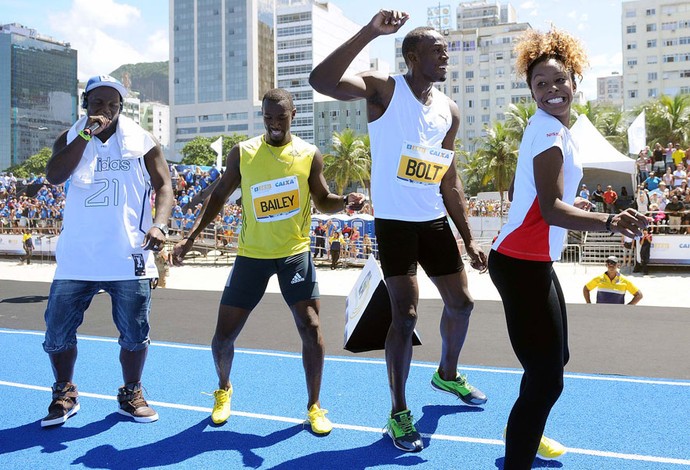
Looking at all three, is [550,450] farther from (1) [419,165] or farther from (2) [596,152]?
(2) [596,152]

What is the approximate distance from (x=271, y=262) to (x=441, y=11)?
5533 inches

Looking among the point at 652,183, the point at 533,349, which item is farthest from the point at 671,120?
the point at 533,349

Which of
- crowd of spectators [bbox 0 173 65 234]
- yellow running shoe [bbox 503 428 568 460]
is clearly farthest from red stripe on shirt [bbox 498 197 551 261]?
crowd of spectators [bbox 0 173 65 234]

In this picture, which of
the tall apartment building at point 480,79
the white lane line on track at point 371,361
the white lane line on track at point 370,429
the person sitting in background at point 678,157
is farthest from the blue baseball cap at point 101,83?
the tall apartment building at point 480,79

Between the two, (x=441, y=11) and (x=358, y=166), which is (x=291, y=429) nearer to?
(x=358, y=166)

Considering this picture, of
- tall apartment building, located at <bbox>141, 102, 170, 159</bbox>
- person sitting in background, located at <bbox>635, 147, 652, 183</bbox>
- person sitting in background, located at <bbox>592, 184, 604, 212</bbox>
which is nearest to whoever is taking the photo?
person sitting in background, located at <bbox>592, 184, 604, 212</bbox>

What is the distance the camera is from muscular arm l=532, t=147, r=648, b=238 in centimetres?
248

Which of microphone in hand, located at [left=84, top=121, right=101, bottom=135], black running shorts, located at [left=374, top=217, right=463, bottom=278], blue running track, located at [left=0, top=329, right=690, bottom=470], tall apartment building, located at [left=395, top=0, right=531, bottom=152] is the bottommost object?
blue running track, located at [left=0, top=329, right=690, bottom=470]

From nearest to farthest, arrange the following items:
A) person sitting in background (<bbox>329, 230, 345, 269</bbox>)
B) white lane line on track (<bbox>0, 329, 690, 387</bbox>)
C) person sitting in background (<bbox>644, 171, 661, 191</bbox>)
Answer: white lane line on track (<bbox>0, 329, 690, 387</bbox>)
person sitting in background (<bbox>644, 171, 661, 191</bbox>)
person sitting in background (<bbox>329, 230, 345, 269</bbox>)

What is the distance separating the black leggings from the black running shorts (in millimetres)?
924

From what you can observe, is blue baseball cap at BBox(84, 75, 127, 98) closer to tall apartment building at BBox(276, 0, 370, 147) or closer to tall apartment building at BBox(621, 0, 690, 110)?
tall apartment building at BBox(621, 0, 690, 110)

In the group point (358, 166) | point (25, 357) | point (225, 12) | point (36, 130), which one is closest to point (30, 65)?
point (36, 130)

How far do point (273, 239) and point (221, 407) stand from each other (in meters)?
1.14

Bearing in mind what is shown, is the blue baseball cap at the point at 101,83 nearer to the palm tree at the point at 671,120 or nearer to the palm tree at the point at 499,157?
the palm tree at the point at 499,157
